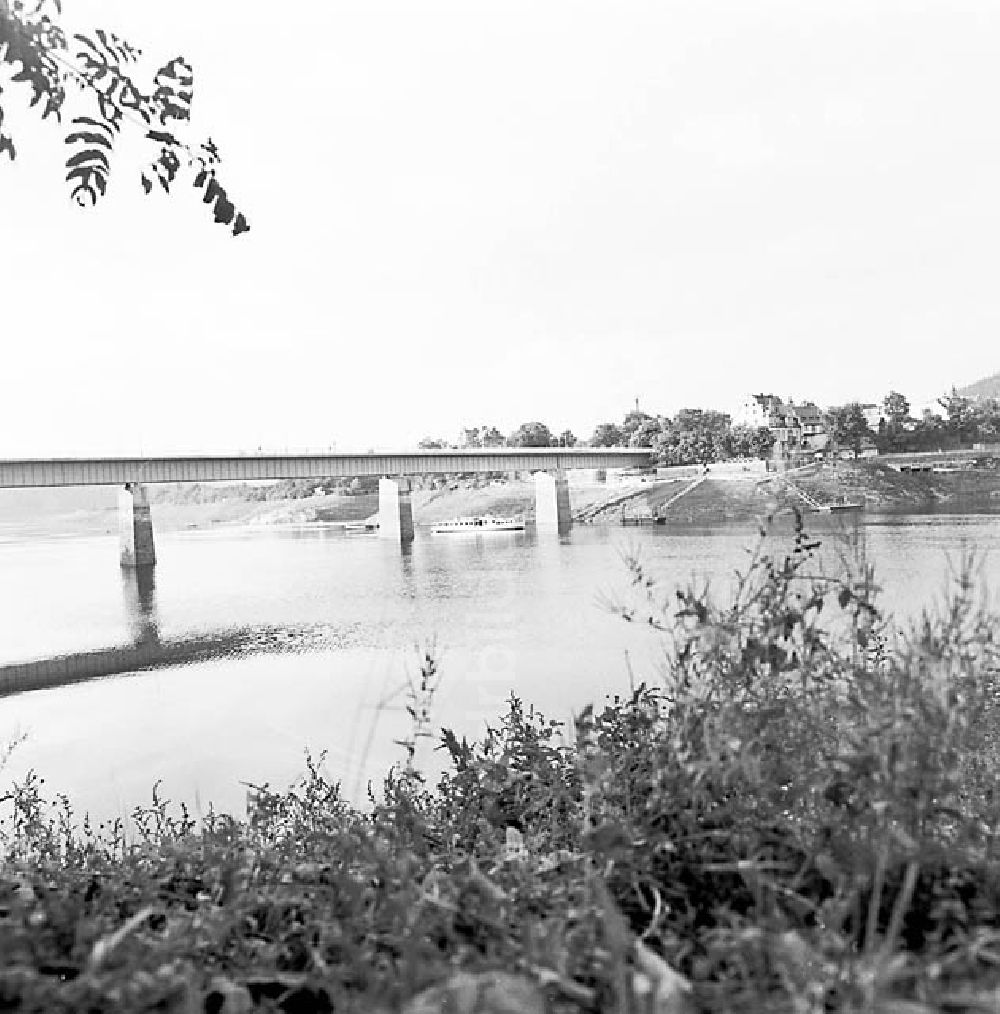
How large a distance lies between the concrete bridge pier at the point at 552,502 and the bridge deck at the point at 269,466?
3.43 feet

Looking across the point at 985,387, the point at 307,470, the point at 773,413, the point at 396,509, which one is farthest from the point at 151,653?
the point at 985,387

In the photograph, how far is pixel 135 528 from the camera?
45156 millimetres

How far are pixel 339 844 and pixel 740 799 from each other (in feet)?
3.69

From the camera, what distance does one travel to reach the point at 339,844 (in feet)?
8.99

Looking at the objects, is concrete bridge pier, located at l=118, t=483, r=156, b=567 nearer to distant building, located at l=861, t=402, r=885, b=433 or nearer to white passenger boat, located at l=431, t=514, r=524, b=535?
white passenger boat, located at l=431, t=514, r=524, b=535

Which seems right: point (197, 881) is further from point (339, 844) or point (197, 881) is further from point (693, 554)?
point (693, 554)

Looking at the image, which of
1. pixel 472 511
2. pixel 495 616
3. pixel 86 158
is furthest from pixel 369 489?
pixel 86 158

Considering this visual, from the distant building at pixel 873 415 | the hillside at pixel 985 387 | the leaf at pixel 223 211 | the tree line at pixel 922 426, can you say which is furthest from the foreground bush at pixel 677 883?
the hillside at pixel 985 387

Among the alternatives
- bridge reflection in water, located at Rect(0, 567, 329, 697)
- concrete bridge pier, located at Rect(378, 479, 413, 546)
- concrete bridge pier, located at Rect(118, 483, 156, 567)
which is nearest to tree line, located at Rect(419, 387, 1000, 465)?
concrete bridge pier, located at Rect(378, 479, 413, 546)

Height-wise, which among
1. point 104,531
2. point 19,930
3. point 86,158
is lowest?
point 104,531

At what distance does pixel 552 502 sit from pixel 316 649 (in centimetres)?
4535

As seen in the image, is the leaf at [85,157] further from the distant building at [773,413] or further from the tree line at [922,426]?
the tree line at [922,426]

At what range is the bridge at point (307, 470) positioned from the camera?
44125 mm

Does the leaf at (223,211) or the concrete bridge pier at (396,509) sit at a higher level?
the leaf at (223,211)
